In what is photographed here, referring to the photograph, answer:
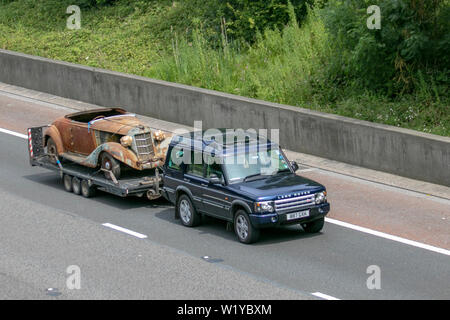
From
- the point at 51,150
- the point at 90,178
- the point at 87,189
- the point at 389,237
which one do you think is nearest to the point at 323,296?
the point at 389,237

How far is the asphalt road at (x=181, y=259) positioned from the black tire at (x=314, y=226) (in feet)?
0.44

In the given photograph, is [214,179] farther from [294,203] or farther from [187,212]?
[294,203]

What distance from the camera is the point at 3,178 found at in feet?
66.1

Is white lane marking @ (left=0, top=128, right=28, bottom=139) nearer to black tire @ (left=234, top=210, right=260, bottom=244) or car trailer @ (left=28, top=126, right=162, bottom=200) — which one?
car trailer @ (left=28, top=126, right=162, bottom=200)

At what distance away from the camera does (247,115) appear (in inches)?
894

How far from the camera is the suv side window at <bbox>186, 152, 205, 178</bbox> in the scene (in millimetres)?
16188

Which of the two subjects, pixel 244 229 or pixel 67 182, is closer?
pixel 244 229

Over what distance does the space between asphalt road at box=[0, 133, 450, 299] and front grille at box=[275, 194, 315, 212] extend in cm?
69

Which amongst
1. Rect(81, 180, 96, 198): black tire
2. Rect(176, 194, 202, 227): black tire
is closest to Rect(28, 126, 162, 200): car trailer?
Rect(81, 180, 96, 198): black tire

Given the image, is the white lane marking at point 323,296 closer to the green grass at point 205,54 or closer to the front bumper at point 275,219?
the front bumper at point 275,219

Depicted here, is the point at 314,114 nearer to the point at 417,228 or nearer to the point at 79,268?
the point at 417,228

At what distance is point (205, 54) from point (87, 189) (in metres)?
9.44

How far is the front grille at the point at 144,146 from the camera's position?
18.0 m

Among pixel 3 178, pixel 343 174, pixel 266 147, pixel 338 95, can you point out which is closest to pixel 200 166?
pixel 266 147
